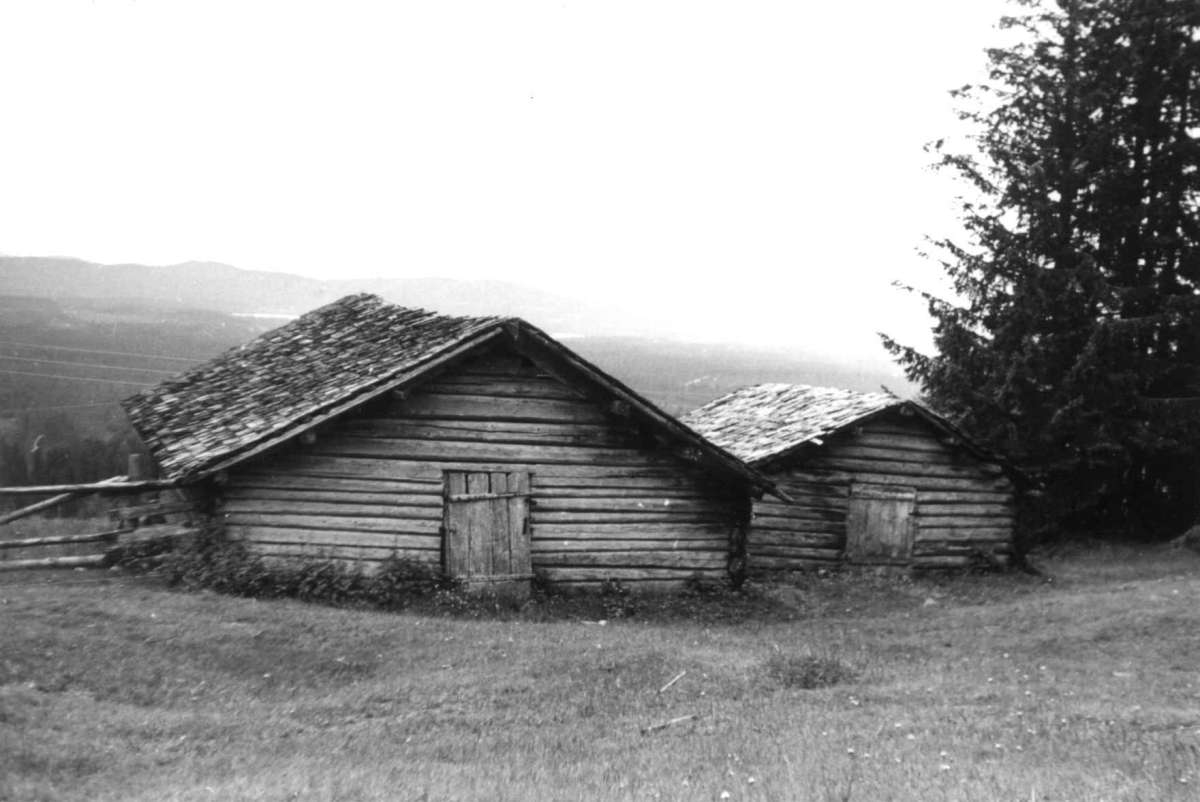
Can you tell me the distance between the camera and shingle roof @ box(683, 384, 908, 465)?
998 inches

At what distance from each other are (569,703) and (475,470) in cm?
736

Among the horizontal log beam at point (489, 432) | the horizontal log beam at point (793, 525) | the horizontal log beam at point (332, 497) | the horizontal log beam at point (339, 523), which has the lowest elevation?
the horizontal log beam at point (793, 525)

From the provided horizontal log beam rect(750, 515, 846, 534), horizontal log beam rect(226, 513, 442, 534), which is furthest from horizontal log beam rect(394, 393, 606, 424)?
horizontal log beam rect(750, 515, 846, 534)

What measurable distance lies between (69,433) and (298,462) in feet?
174

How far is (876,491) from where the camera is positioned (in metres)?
26.1

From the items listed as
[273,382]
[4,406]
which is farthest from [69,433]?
[273,382]

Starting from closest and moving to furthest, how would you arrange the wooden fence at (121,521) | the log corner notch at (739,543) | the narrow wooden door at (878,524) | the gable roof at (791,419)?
the wooden fence at (121,521)
the log corner notch at (739,543)
the gable roof at (791,419)
the narrow wooden door at (878,524)

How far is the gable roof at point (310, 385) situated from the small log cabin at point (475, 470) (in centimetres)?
5

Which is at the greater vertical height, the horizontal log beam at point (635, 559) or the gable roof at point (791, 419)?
the gable roof at point (791, 419)

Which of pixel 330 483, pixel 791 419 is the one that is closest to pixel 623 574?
pixel 330 483

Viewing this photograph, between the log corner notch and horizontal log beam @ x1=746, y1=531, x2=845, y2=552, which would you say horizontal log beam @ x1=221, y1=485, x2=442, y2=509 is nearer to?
Answer: the log corner notch

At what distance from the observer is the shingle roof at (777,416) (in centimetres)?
2536

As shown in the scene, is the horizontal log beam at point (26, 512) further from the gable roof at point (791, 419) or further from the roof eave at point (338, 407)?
the gable roof at point (791, 419)

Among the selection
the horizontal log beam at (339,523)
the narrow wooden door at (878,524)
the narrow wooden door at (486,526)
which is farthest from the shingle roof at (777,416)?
the horizontal log beam at (339,523)
